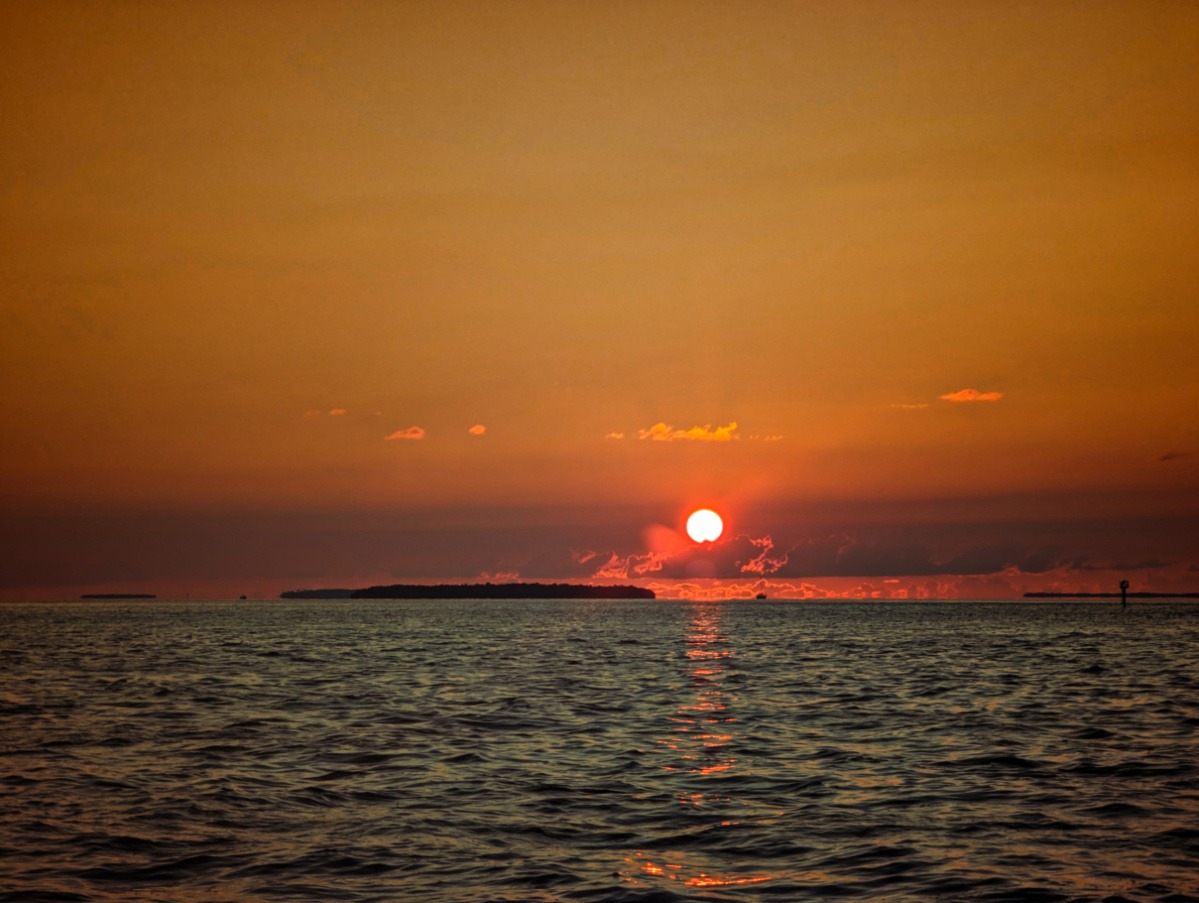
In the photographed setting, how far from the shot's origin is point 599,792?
26891 mm

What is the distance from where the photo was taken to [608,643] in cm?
11638

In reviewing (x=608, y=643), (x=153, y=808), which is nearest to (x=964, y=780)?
(x=153, y=808)

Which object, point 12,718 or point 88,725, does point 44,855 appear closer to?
point 88,725

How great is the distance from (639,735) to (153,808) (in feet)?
55.7

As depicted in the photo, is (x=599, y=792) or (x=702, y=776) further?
(x=702, y=776)

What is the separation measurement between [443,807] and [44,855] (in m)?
8.33

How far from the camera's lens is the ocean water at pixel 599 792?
62.4 ft

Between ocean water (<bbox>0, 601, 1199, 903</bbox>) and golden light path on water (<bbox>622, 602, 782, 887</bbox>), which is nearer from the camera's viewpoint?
ocean water (<bbox>0, 601, 1199, 903</bbox>)

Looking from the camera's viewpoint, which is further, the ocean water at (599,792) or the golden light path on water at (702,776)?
the golden light path on water at (702,776)

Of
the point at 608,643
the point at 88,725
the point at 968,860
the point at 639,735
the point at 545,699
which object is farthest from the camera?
the point at 608,643

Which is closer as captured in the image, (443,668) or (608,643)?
(443,668)

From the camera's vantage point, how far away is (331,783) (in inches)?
1116

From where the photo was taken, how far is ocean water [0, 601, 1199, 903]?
62.4 ft

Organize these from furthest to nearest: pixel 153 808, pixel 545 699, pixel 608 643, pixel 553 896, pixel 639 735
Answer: pixel 608 643 < pixel 545 699 < pixel 639 735 < pixel 153 808 < pixel 553 896
